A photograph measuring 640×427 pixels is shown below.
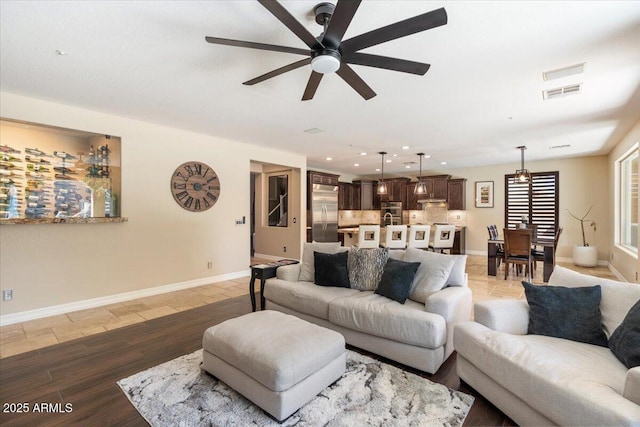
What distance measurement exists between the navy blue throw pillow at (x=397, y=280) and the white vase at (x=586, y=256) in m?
6.71

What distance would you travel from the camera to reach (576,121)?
450 cm

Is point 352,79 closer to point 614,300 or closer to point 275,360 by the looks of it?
point 275,360

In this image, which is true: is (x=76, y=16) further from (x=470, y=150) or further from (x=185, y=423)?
(x=470, y=150)

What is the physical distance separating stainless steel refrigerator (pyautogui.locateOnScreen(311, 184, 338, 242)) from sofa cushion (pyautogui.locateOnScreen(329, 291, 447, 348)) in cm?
519

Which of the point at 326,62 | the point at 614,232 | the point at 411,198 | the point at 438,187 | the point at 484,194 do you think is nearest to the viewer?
the point at 326,62

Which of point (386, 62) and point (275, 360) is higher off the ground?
point (386, 62)

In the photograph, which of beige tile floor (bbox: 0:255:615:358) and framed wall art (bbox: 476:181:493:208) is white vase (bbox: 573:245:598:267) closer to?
beige tile floor (bbox: 0:255:615:358)

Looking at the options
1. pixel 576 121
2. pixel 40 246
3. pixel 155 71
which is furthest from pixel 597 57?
pixel 40 246

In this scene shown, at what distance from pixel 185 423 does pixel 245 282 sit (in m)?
3.82

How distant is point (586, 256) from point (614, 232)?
86cm

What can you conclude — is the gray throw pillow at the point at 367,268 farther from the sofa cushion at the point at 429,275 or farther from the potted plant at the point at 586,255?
the potted plant at the point at 586,255

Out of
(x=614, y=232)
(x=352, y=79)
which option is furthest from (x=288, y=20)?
(x=614, y=232)

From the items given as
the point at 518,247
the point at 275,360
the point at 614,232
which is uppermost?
the point at 614,232

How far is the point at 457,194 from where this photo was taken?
9180 millimetres
